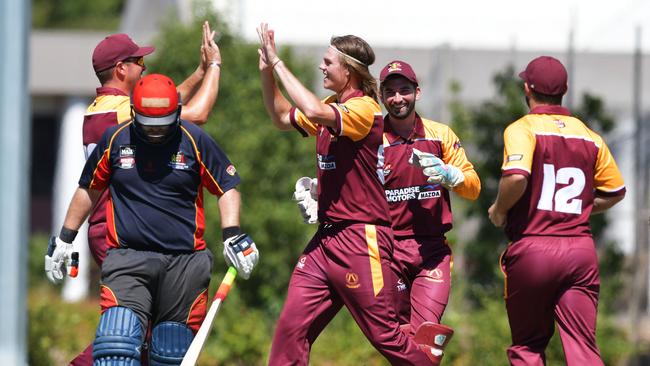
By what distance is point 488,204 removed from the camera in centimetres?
1248

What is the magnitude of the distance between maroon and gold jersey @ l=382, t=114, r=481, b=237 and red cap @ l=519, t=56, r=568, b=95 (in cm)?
71

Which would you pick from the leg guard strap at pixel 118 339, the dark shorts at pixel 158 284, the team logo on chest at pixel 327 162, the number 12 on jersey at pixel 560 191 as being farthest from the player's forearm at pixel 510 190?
the leg guard strap at pixel 118 339

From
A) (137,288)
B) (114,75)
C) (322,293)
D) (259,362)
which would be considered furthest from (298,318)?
(259,362)

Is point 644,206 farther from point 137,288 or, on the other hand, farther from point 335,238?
point 137,288

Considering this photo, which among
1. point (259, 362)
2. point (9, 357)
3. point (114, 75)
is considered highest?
point (114, 75)

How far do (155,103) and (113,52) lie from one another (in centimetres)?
113

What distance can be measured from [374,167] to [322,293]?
82cm

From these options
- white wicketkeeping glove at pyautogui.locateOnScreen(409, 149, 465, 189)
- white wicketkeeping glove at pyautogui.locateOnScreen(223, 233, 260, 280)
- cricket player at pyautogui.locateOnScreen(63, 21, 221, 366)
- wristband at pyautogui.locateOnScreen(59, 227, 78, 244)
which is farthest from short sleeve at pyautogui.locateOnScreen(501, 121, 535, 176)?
wristband at pyautogui.locateOnScreen(59, 227, 78, 244)

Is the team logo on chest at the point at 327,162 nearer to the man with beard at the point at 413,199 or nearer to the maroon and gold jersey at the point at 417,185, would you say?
the man with beard at the point at 413,199

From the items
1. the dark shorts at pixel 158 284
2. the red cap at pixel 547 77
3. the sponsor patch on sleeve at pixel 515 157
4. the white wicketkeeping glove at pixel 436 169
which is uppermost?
the red cap at pixel 547 77

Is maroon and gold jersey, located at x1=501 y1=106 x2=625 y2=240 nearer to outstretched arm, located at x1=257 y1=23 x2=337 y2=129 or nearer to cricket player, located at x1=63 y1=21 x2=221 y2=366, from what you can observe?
outstretched arm, located at x1=257 y1=23 x2=337 y2=129

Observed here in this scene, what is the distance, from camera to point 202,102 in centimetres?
799

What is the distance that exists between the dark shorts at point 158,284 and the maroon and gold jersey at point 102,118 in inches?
28.1

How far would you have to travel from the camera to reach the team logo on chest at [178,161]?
7199 millimetres
